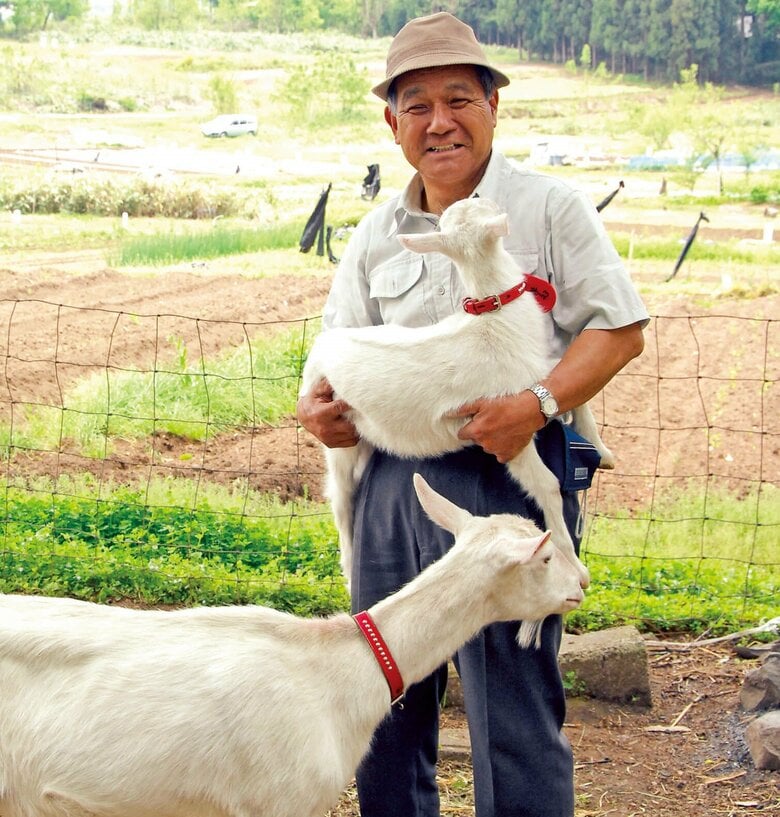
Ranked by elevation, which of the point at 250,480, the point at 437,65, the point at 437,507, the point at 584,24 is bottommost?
the point at 250,480

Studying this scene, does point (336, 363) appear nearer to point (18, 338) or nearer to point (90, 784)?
point (90, 784)

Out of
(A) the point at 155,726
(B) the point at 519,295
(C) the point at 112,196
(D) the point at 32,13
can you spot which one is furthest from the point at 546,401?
(D) the point at 32,13

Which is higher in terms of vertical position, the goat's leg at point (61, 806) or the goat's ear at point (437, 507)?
the goat's ear at point (437, 507)

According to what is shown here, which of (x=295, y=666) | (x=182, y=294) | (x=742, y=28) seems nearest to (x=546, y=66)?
(x=742, y=28)

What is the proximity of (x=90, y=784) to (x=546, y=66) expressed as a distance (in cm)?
2485

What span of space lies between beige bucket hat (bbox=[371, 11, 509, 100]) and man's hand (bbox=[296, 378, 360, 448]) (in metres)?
0.81

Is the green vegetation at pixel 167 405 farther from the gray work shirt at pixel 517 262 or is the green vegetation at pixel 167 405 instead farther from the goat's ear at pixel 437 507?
the goat's ear at pixel 437 507

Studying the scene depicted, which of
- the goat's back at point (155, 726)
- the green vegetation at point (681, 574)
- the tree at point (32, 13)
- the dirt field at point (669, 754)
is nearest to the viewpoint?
the goat's back at point (155, 726)

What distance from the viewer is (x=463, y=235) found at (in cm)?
273

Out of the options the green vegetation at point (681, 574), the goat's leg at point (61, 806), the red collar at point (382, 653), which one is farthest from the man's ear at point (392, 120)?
the green vegetation at point (681, 574)

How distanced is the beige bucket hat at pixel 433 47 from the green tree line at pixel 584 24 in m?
20.7

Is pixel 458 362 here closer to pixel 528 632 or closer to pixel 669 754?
pixel 528 632

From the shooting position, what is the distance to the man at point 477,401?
2723 millimetres

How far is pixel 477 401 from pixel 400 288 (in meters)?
0.37
